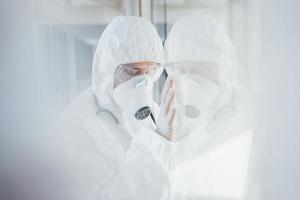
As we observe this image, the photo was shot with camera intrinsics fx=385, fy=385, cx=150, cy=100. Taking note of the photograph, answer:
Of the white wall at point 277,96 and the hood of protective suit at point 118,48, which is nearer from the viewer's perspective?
the hood of protective suit at point 118,48

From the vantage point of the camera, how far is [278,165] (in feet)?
3.82

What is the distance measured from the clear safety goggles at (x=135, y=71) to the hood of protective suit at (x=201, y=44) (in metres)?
0.05

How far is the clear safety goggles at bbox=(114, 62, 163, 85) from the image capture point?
1.04m

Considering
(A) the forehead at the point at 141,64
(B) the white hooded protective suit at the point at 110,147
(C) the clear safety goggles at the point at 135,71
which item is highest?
(A) the forehead at the point at 141,64

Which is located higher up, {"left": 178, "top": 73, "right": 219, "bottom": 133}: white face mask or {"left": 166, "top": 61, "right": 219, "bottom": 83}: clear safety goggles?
{"left": 166, "top": 61, "right": 219, "bottom": 83}: clear safety goggles

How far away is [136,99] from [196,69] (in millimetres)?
193

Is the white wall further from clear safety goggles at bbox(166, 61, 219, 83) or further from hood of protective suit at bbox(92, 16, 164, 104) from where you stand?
hood of protective suit at bbox(92, 16, 164, 104)

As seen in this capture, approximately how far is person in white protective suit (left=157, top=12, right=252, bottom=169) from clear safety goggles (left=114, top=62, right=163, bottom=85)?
40 millimetres

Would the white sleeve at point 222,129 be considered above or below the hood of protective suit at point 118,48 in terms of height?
below

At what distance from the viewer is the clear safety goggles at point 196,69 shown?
3.53 ft

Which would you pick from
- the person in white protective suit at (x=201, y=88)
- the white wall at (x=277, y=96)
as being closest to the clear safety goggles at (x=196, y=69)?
the person in white protective suit at (x=201, y=88)

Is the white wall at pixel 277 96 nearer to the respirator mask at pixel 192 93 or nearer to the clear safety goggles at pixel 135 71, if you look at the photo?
the respirator mask at pixel 192 93

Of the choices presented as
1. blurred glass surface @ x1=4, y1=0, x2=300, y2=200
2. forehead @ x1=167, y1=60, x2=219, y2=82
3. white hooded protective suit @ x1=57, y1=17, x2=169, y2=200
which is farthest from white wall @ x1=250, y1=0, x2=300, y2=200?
white hooded protective suit @ x1=57, y1=17, x2=169, y2=200

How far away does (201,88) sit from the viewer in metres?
1.08
